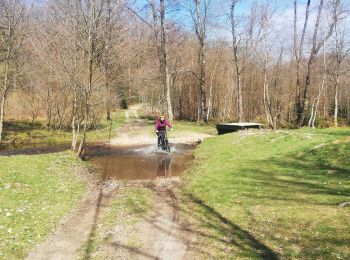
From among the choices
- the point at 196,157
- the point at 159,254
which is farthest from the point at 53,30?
the point at 159,254

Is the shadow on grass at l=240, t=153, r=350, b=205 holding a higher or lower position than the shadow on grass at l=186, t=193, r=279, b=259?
higher

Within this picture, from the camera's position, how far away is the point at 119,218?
33.9 feet

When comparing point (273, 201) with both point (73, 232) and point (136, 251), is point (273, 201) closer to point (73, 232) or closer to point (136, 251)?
point (136, 251)

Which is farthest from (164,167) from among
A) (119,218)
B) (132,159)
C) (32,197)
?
(119,218)

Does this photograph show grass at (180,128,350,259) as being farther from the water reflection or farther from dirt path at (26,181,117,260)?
dirt path at (26,181,117,260)

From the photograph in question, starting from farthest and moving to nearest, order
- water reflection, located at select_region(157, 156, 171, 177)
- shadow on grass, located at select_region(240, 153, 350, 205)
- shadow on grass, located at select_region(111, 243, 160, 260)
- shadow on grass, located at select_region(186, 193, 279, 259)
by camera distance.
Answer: water reflection, located at select_region(157, 156, 171, 177), shadow on grass, located at select_region(240, 153, 350, 205), shadow on grass, located at select_region(111, 243, 160, 260), shadow on grass, located at select_region(186, 193, 279, 259)

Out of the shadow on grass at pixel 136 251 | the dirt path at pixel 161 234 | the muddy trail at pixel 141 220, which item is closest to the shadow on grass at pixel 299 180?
the dirt path at pixel 161 234

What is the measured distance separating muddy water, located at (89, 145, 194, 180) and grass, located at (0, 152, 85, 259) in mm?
1868

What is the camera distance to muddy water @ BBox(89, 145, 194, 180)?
17.0m

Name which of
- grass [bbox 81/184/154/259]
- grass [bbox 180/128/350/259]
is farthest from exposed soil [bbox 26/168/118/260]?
grass [bbox 180/128/350/259]

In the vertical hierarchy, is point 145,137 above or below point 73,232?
above

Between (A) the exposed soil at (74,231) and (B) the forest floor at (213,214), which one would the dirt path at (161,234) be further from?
(A) the exposed soil at (74,231)

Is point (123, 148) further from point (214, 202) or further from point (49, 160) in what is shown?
point (214, 202)

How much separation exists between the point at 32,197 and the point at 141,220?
402 centimetres
